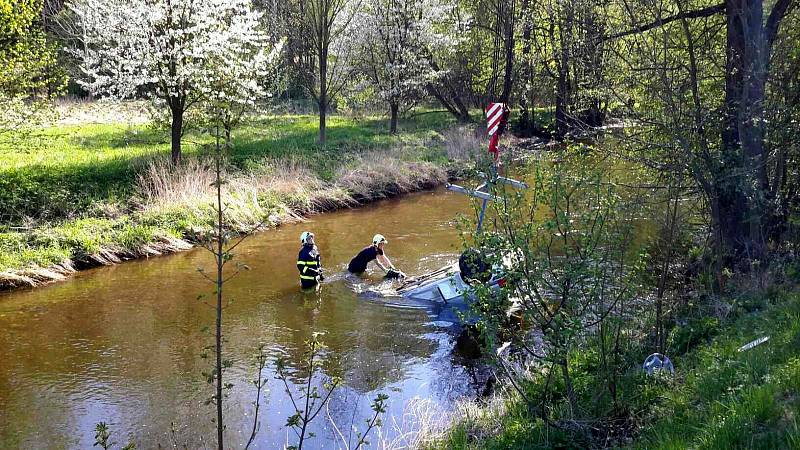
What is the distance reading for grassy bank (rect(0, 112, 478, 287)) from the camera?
13227 millimetres

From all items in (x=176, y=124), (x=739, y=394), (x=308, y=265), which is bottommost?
(x=308, y=265)

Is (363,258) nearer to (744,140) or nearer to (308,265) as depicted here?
(308,265)

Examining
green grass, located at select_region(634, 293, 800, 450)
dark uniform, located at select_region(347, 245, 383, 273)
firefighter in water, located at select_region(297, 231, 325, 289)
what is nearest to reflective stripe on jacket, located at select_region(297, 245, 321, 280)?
firefighter in water, located at select_region(297, 231, 325, 289)

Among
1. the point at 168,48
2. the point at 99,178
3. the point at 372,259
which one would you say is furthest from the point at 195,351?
the point at 168,48

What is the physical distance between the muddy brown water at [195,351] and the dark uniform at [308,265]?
0.31 m

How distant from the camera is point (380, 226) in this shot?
1681cm

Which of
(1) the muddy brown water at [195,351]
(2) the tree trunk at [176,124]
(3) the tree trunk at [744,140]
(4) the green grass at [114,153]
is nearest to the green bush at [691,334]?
(3) the tree trunk at [744,140]

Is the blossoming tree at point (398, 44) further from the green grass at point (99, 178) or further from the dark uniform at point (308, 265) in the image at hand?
the dark uniform at point (308, 265)

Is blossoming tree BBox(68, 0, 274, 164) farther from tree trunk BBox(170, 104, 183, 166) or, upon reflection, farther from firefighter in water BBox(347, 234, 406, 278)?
firefighter in water BBox(347, 234, 406, 278)

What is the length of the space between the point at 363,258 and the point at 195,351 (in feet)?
13.5

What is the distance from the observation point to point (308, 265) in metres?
11.7

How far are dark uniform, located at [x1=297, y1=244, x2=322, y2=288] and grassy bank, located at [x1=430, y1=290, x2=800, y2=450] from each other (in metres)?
5.36

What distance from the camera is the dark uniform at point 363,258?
41.4 ft

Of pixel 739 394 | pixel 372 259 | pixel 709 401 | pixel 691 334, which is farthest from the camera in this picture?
pixel 372 259
